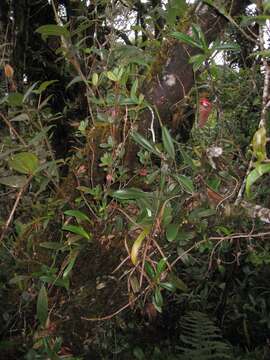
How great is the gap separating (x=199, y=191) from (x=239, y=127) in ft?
7.92

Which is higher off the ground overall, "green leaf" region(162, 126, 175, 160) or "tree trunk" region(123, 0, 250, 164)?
"tree trunk" region(123, 0, 250, 164)

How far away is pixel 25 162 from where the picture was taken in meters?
1.13

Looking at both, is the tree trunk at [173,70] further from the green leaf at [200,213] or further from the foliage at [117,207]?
the green leaf at [200,213]

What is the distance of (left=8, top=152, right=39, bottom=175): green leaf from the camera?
3.66 ft

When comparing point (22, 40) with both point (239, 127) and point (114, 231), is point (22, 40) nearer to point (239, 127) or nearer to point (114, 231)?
point (114, 231)

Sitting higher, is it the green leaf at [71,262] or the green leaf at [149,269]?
the green leaf at [149,269]

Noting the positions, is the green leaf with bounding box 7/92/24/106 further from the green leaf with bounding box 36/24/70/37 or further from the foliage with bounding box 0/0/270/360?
the green leaf with bounding box 36/24/70/37

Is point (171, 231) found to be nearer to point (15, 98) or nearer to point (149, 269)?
point (149, 269)

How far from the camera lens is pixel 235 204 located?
1138mm

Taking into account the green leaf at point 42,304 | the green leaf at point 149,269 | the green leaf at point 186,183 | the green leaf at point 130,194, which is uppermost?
the green leaf at point 186,183

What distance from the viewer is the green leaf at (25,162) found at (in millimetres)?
1114

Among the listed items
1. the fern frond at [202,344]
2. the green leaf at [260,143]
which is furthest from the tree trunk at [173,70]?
the fern frond at [202,344]

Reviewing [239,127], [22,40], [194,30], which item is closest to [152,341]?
[194,30]

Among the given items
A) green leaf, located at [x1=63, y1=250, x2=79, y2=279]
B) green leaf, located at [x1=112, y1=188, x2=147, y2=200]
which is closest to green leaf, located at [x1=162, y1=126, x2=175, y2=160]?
green leaf, located at [x1=112, y1=188, x2=147, y2=200]
